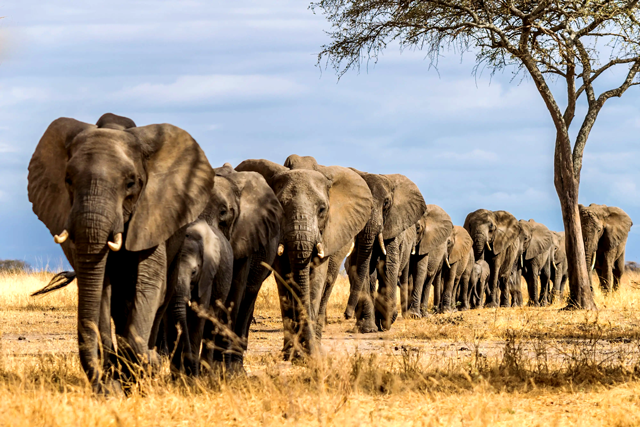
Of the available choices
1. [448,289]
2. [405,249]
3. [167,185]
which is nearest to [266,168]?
[167,185]

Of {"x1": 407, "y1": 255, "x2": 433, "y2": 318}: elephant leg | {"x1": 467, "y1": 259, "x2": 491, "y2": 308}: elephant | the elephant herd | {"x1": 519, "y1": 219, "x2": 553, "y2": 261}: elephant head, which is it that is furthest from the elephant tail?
{"x1": 519, "y1": 219, "x2": 553, "y2": 261}: elephant head

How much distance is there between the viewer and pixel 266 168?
10742mm

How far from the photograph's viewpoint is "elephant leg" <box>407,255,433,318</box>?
19.1 metres

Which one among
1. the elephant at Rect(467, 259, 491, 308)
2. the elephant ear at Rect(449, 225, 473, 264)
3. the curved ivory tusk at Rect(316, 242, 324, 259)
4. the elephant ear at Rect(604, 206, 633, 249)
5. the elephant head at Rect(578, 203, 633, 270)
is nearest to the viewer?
the curved ivory tusk at Rect(316, 242, 324, 259)

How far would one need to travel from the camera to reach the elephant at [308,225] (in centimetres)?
949

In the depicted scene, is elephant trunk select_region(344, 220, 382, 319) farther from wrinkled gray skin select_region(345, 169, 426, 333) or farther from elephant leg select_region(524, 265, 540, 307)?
elephant leg select_region(524, 265, 540, 307)

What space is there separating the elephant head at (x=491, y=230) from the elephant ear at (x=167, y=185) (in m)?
18.8

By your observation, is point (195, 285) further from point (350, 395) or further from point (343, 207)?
point (343, 207)

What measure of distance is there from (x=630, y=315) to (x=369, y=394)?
11.1 metres

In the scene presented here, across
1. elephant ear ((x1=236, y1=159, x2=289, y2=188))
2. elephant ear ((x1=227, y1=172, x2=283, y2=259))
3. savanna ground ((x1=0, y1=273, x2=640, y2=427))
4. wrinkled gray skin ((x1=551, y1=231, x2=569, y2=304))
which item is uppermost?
elephant ear ((x1=236, y1=159, x2=289, y2=188))

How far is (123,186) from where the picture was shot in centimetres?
637

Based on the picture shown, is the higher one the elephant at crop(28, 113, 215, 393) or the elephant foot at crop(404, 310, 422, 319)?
the elephant at crop(28, 113, 215, 393)

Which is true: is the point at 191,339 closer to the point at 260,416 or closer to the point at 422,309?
the point at 260,416

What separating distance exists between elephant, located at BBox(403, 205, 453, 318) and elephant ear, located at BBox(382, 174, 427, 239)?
313 cm
